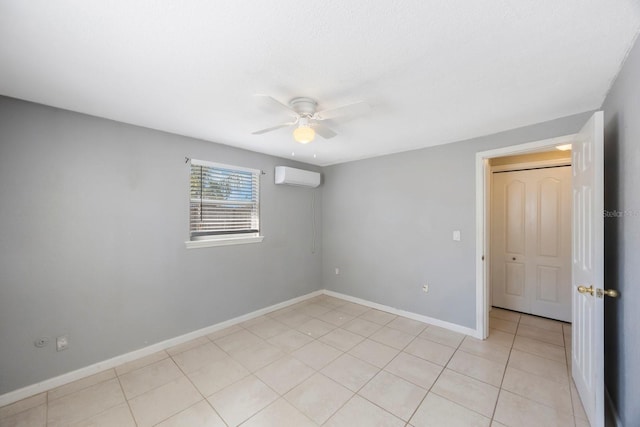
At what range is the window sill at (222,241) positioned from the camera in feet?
9.40

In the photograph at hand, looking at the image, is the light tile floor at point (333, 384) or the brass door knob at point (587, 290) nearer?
the brass door knob at point (587, 290)

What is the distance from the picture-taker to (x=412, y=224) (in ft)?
11.1

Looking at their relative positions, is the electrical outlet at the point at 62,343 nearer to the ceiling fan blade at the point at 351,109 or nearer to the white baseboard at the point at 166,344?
the white baseboard at the point at 166,344

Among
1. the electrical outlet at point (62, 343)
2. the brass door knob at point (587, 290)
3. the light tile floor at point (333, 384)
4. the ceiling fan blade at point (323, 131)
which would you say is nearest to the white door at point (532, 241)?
the light tile floor at point (333, 384)

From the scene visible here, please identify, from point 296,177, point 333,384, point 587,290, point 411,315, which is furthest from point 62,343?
point 587,290

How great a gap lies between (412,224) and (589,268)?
1.80 m

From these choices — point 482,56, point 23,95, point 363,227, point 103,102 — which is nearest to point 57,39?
point 103,102

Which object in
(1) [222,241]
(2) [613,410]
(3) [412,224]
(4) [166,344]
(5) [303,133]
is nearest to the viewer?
(2) [613,410]

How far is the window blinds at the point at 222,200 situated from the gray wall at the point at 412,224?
141 cm

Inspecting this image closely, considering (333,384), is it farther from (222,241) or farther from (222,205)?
(222,205)

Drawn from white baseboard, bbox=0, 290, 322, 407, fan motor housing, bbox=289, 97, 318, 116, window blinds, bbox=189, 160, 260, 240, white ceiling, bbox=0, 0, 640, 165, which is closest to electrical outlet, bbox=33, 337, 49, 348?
white baseboard, bbox=0, 290, 322, 407

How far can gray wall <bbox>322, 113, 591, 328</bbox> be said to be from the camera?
2.92 metres

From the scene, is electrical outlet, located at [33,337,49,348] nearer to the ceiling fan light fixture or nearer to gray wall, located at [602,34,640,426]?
the ceiling fan light fixture

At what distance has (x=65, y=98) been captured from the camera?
1.93 meters
